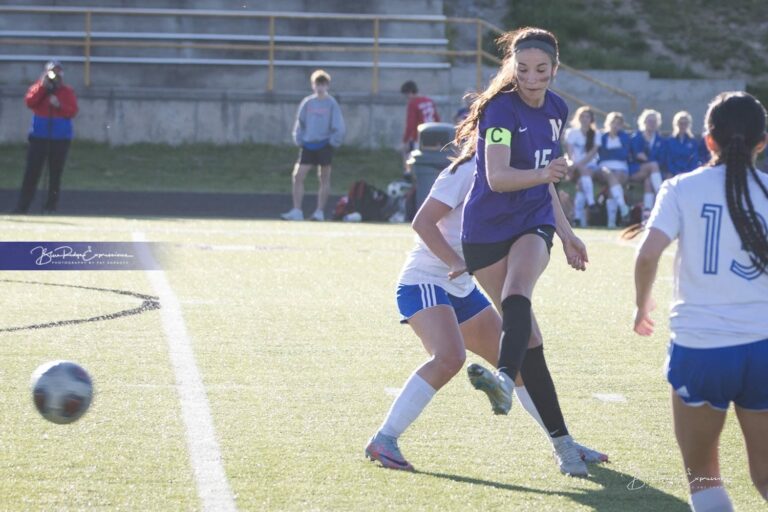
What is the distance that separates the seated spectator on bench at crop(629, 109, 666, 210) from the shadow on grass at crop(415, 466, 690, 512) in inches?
633

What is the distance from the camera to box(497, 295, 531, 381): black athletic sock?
5297 mm

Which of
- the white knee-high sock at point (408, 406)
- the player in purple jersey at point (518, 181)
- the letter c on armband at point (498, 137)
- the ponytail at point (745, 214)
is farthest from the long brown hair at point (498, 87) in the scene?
the ponytail at point (745, 214)

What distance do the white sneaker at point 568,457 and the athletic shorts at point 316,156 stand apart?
15.1m

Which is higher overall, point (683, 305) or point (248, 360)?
point (683, 305)

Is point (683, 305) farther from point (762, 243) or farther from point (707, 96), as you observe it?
point (707, 96)

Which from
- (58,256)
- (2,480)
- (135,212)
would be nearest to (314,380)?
(58,256)

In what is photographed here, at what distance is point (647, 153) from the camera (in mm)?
21672

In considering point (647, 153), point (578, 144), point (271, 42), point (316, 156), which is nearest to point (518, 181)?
point (316, 156)

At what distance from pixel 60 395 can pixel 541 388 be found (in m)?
1.91

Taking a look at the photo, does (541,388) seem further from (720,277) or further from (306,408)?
(306,408)

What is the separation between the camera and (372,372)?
26.6 feet

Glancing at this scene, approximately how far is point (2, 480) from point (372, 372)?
3.07 meters

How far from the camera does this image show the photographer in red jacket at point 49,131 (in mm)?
20391

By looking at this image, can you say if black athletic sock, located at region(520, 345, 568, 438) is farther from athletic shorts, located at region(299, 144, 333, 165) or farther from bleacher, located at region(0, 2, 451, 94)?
bleacher, located at region(0, 2, 451, 94)
